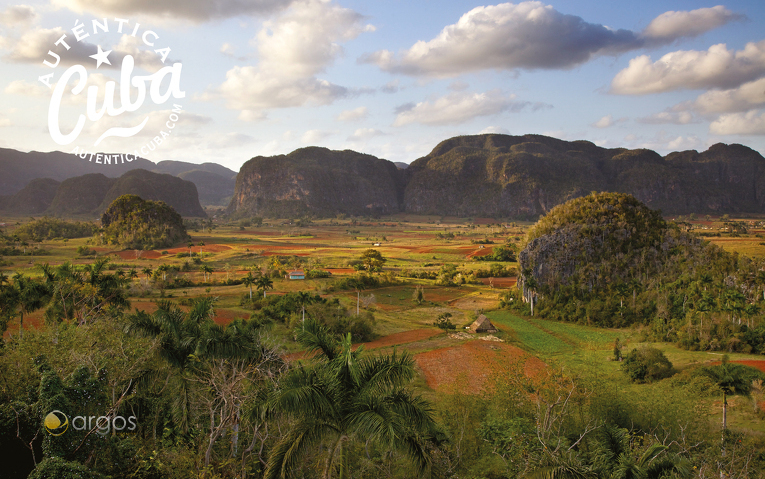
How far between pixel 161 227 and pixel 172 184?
108017 mm

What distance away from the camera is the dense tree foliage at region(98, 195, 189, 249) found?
7794 cm

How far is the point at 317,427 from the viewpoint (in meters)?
7.73

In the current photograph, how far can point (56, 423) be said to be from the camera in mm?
7570

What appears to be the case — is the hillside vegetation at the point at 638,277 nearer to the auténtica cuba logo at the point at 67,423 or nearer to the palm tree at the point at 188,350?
the palm tree at the point at 188,350

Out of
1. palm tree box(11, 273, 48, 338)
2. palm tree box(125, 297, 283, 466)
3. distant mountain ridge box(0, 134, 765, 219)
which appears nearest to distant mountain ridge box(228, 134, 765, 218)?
distant mountain ridge box(0, 134, 765, 219)

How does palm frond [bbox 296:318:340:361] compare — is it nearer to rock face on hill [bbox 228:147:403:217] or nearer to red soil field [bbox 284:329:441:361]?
red soil field [bbox 284:329:441:361]

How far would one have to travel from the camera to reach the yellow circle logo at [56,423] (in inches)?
295

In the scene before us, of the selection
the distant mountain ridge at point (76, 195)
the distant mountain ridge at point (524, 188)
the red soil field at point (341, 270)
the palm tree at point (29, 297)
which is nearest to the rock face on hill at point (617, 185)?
the distant mountain ridge at point (524, 188)

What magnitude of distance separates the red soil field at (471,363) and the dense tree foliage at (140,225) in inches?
2672

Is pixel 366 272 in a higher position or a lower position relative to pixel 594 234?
lower

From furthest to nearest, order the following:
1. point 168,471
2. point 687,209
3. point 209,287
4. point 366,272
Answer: point 687,209 < point 366,272 < point 209,287 < point 168,471

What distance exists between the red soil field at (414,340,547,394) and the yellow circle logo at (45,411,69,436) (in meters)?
12.4

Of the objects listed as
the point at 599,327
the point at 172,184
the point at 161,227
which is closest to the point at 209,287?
the point at 599,327

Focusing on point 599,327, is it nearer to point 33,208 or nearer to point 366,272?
point 366,272
